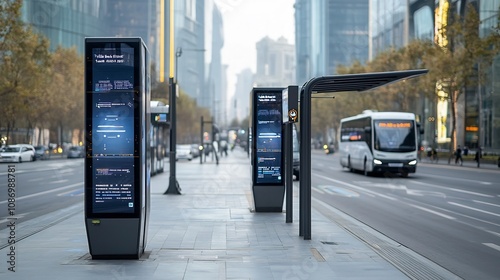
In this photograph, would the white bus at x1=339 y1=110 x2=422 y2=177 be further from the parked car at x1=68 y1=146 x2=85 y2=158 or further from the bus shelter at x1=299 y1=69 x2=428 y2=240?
the parked car at x1=68 y1=146 x2=85 y2=158

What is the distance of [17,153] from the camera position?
204ft

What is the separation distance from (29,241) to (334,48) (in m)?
154

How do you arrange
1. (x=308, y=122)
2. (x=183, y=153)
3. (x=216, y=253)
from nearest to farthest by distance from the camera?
1. (x=216, y=253)
2. (x=308, y=122)
3. (x=183, y=153)

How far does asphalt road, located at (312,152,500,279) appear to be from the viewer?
11562mm

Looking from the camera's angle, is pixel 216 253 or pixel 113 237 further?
pixel 216 253

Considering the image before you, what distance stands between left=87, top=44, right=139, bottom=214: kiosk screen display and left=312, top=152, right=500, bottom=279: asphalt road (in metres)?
5.01

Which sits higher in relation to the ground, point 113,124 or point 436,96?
point 436,96

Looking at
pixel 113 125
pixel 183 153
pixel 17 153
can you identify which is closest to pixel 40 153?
pixel 17 153

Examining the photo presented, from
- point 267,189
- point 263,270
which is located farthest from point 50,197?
point 263,270

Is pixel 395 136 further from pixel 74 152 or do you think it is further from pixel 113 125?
pixel 74 152

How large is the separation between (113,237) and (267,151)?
302 inches

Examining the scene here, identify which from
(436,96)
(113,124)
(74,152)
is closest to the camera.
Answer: (113,124)

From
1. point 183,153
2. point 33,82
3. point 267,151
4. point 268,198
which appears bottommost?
point 183,153

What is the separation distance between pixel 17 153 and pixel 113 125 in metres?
55.1
